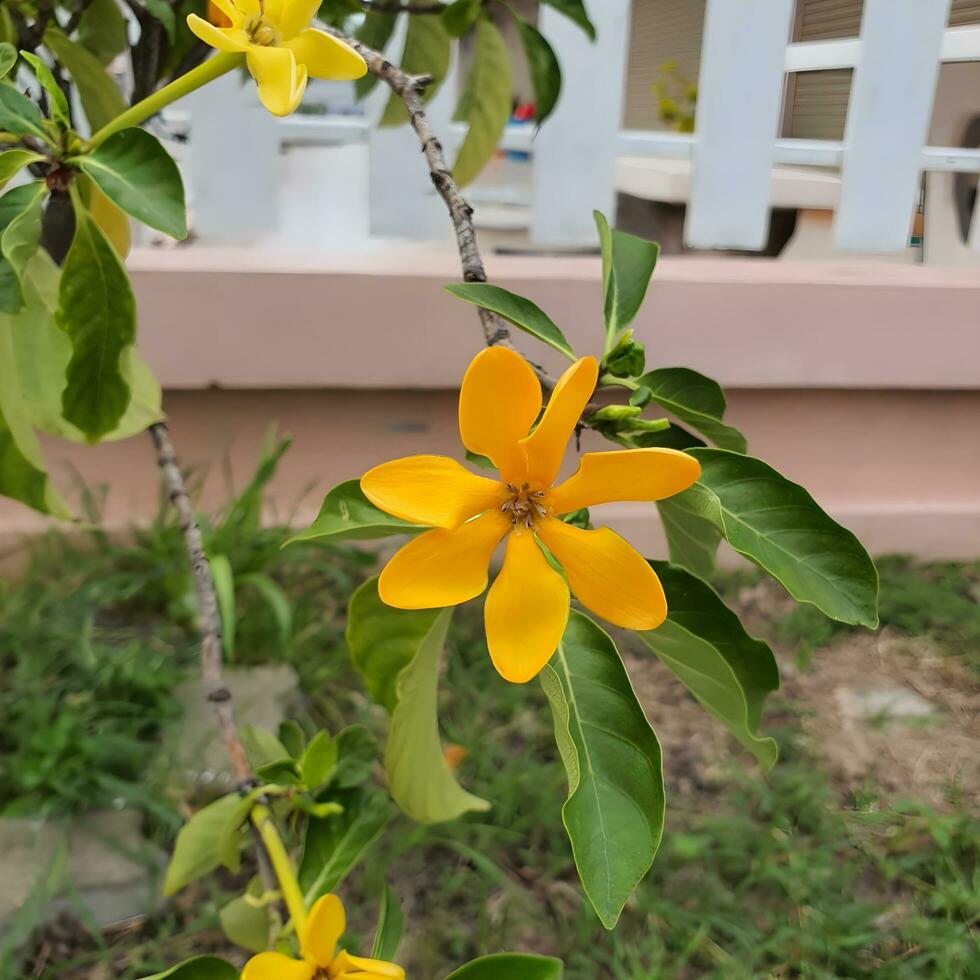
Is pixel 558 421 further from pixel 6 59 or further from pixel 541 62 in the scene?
pixel 541 62

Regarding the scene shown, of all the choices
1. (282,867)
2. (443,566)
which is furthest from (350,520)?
(282,867)

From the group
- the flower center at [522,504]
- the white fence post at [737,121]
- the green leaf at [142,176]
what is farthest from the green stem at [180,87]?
the white fence post at [737,121]

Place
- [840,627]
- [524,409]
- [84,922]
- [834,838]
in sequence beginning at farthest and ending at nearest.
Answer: [840,627], [834,838], [84,922], [524,409]

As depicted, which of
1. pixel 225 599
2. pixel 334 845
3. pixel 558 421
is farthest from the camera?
pixel 225 599

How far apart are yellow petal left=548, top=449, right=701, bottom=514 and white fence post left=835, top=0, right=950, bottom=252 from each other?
1269 millimetres

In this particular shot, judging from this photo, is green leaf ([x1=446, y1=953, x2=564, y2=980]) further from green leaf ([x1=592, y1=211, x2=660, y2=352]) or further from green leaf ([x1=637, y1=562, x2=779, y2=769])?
green leaf ([x1=592, y1=211, x2=660, y2=352])

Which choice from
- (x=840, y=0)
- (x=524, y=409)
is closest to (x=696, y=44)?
(x=840, y=0)

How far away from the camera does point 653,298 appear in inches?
52.1

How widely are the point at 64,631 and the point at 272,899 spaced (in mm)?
765

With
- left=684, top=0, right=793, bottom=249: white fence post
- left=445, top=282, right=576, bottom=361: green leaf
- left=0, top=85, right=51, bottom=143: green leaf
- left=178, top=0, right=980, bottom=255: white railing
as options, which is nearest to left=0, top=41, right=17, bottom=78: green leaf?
left=0, top=85, right=51, bottom=143: green leaf

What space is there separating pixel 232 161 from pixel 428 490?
124cm

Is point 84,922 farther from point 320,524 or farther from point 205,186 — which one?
point 205,186

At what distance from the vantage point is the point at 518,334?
3.89 feet

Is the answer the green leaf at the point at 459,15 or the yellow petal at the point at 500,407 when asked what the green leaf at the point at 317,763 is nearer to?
the yellow petal at the point at 500,407
